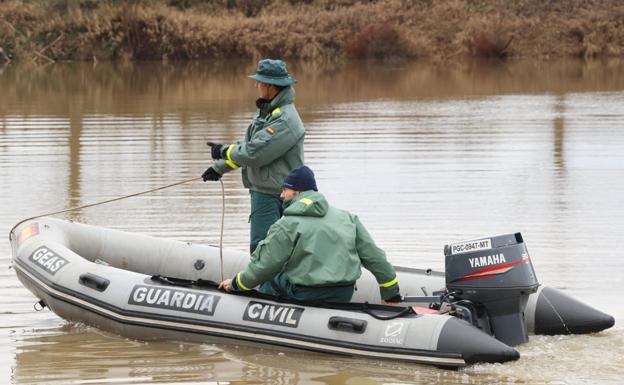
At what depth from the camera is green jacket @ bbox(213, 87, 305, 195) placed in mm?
8234

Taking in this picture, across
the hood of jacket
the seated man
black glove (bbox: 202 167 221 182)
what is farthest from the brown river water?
black glove (bbox: 202 167 221 182)

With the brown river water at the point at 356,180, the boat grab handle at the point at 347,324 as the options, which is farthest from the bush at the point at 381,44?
the boat grab handle at the point at 347,324

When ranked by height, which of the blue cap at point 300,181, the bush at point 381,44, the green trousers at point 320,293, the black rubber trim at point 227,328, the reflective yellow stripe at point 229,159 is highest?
the bush at point 381,44

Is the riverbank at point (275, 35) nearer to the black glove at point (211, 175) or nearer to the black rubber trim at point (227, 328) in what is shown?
the black glove at point (211, 175)

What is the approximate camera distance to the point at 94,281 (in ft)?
26.9

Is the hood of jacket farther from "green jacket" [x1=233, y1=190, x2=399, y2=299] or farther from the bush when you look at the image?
the bush

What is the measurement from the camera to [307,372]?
7.26 m

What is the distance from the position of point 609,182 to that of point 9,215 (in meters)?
6.38

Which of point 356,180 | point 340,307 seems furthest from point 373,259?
point 356,180

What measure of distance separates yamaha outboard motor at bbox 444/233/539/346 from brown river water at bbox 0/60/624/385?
0.72 ft

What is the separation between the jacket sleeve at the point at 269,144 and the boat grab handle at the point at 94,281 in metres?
1.18

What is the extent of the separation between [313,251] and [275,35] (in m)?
29.1

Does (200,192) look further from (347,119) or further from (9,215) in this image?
(347,119)

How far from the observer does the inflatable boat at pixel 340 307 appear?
718 centimetres
